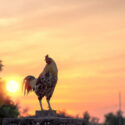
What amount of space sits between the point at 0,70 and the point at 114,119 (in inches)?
1879

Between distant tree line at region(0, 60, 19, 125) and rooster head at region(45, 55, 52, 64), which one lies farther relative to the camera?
distant tree line at region(0, 60, 19, 125)

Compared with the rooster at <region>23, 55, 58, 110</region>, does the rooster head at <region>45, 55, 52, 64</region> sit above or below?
above

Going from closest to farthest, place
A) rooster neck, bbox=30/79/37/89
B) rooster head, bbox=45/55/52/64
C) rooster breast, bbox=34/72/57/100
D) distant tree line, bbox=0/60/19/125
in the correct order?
rooster breast, bbox=34/72/57/100 < rooster head, bbox=45/55/52/64 < rooster neck, bbox=30/79/37/89 < distant tree line, bbox=0/60/19/125

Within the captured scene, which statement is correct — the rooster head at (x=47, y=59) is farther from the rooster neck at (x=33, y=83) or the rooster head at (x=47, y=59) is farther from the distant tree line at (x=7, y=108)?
the distant tree line at (x=7, y=108)

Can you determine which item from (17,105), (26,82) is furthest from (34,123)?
(17,105)

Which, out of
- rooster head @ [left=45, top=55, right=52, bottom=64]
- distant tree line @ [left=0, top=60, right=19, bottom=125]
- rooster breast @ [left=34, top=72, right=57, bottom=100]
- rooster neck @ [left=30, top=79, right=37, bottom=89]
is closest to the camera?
rooster breast @ [left=34, top=72, right=57, bottom=100]

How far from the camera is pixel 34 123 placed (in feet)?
65.0

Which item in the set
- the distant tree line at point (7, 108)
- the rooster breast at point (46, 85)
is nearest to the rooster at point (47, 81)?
the rooster breast at point (46, 85)

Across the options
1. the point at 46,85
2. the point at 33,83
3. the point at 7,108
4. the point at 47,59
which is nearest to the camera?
the point at 46,85

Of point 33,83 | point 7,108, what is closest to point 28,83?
point 33,83

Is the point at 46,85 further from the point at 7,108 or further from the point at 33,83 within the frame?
the point at 7,108

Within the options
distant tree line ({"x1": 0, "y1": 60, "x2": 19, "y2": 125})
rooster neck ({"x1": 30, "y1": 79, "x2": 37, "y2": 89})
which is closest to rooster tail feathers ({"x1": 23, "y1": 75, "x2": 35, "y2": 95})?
rooster neck ({"x1": 30, "y1": 79, "x2": 37, "y2": 89})

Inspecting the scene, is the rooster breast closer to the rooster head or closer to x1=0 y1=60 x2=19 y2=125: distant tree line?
the rooster head

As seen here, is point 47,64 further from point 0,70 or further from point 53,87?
point 0,70
